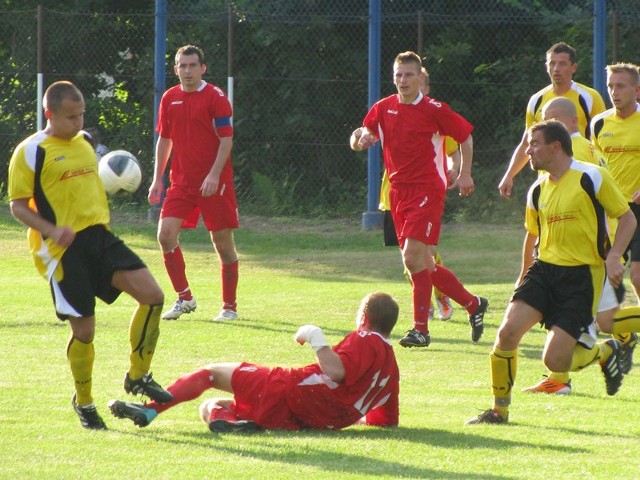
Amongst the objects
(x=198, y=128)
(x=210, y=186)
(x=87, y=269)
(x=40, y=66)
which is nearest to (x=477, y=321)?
(x=210, y=186)

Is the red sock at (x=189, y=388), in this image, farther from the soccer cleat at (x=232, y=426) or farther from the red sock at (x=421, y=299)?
the red sock at (x=421, y=299)

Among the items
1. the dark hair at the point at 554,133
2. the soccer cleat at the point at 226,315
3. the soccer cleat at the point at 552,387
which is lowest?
the soccer cleat at the point at 226,315

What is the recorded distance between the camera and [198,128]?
11633 mm

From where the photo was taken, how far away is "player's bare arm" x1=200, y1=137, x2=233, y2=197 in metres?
11.3

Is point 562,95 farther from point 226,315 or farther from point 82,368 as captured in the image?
point 82,368

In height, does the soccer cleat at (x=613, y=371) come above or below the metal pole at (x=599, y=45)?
below

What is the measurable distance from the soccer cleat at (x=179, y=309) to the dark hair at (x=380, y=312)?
4950 mm

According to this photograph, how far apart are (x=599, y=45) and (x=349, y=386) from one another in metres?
12.7

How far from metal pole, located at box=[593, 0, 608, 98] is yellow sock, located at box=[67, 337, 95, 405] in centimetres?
1244

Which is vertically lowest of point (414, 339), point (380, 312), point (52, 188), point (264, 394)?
point (414, 339)

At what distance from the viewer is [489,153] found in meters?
21.1

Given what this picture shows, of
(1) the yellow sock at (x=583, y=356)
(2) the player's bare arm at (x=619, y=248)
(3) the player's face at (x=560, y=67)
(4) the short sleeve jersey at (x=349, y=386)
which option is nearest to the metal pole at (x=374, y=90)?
(3) the player's face at (x=560, y=67)

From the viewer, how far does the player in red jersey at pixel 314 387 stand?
265 inches

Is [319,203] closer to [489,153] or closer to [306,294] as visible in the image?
Answer: [489,153]
